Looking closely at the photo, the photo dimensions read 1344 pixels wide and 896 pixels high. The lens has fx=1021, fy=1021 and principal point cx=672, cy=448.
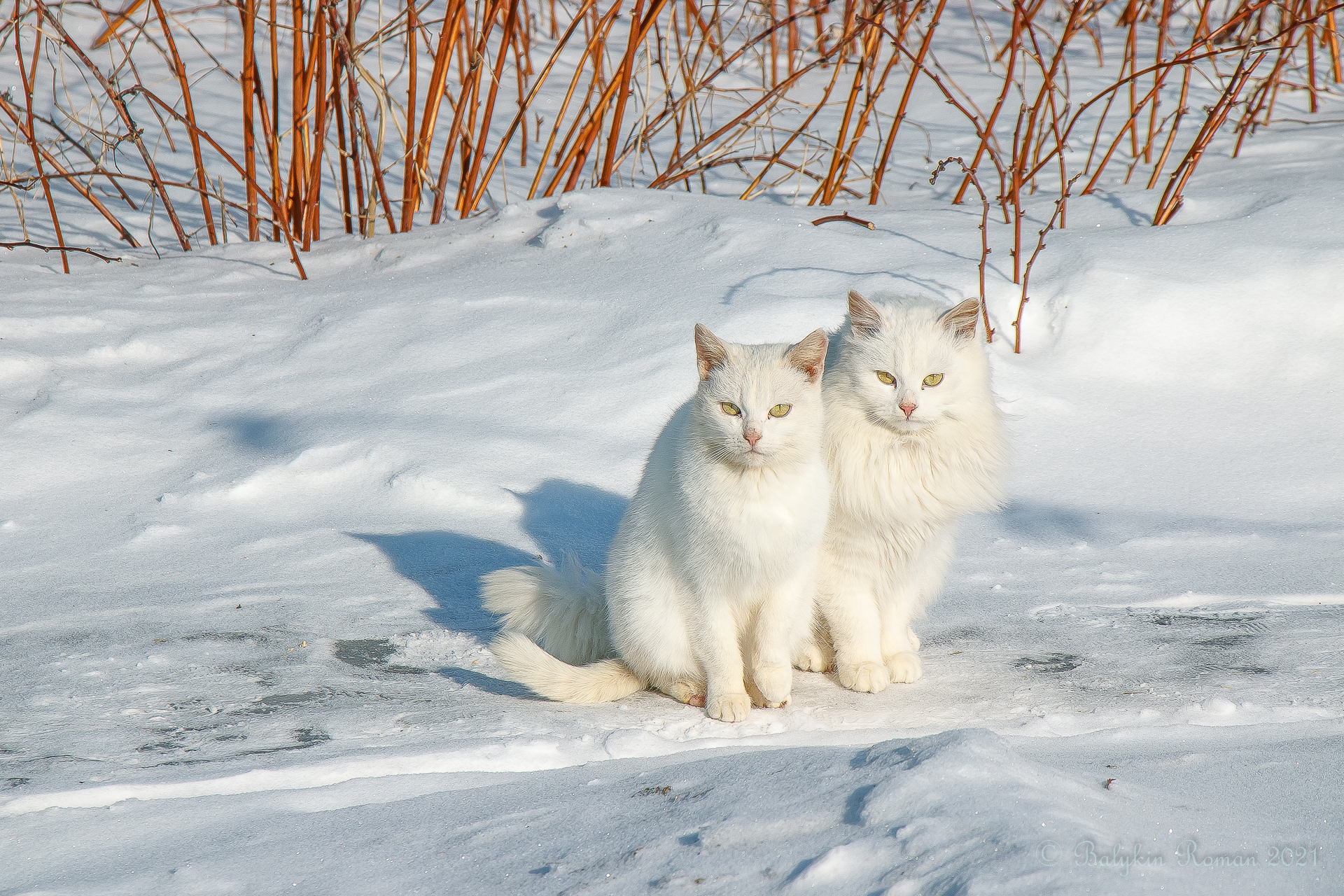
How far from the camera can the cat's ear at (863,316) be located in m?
2.08

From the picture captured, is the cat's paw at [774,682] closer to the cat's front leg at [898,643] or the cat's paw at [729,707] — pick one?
the cat's paw at [729,707]

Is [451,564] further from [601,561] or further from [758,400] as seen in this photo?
[758,400]

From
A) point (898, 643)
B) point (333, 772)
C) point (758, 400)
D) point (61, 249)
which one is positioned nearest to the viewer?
point (333, 772)

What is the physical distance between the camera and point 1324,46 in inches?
256

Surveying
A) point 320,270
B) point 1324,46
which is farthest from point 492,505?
point 1324,46

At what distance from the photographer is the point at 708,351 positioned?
2.00m

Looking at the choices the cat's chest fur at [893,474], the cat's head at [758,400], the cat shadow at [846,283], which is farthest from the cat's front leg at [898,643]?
the cat shadow at [846,283]

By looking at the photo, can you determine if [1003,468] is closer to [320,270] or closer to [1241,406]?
[1241,406]

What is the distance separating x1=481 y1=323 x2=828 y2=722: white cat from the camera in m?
1.96

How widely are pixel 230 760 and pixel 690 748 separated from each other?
2.62ft

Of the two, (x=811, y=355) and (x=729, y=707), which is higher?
(x=811, y=355)

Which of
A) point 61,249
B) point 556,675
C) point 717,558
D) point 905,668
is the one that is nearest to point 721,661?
point 717,558

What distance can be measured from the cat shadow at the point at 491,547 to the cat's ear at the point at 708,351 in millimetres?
723

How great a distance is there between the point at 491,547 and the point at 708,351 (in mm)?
1138
